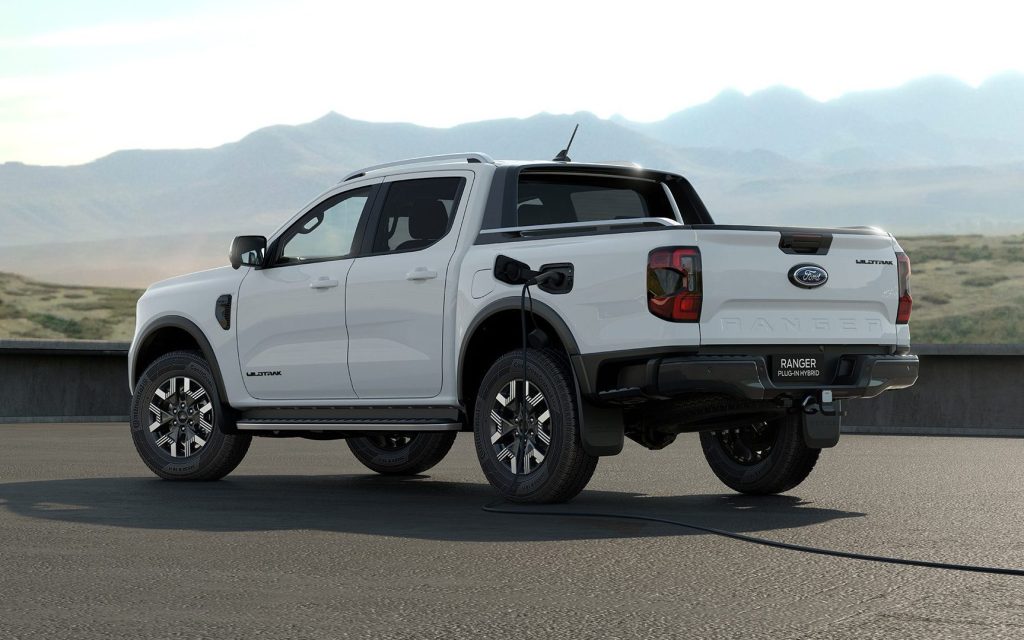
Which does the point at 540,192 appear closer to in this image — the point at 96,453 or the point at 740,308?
the point at 740,308

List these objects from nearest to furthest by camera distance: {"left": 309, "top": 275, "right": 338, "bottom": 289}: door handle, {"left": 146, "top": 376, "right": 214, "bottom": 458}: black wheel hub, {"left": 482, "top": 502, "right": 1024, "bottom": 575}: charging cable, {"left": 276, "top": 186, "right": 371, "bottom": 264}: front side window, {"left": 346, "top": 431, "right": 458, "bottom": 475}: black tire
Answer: {"left": 482, "top": 502, "right": 1024, "bottom": 575}: charging cable → {"left": 309, "top": 275, "right": 338, "bottom": 289}: door handle → {"left": 276, "top": 186, "right": 371, "bottom": 264}: front side window → {"left": 146, "top": 376, "right": 214, "bottom": 458}: black wheel hub → {"left": 346, "top": 431, "right": 458, "bottom": 475}: black tire

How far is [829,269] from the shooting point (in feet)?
28.9

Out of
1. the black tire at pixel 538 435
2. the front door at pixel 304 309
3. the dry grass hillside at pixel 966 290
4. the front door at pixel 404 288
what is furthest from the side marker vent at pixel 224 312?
the dry grass hillside at pixel 966 290

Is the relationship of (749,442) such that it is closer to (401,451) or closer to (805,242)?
(805,242)

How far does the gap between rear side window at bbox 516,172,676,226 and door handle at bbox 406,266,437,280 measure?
67 centimetres

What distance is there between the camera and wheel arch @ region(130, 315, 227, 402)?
10.9 meters

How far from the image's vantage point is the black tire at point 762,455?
970 centimetres

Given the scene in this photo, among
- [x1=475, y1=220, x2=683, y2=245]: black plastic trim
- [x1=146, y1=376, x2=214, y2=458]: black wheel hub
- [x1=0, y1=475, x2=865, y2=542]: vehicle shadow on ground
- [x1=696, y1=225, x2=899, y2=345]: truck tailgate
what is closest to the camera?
[x1=0, y1=475, x2=865, y2=542]: vehicle shadow on ground

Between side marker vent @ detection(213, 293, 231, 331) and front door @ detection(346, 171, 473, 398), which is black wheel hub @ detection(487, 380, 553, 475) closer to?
front door @ detection(346, 171, 473, 398)

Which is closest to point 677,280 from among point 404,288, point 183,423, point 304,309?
point 404,288

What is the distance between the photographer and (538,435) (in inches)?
354

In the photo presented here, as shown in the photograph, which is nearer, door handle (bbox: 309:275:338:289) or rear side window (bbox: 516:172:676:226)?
rear side window (bbox: 516:172:676:226)

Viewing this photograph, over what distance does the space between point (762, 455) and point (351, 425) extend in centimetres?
269

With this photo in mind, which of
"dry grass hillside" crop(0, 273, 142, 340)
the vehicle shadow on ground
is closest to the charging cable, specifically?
the vehicle shadow on ground
